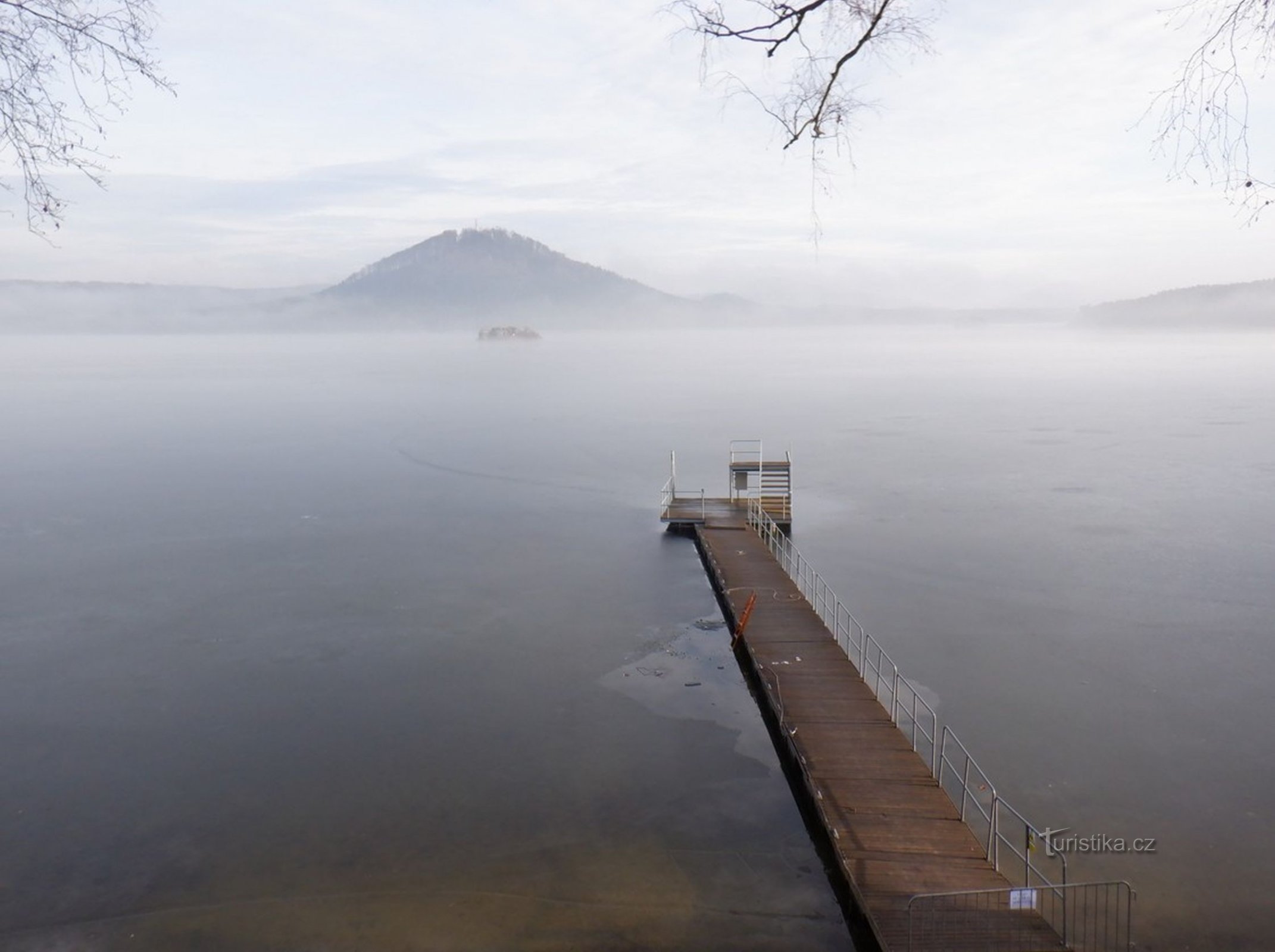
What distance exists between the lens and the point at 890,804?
10766mm

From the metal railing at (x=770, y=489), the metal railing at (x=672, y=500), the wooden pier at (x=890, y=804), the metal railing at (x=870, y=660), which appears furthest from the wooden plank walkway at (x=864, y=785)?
the metal railing at (x=770, y=489)

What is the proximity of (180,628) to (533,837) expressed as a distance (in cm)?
1035

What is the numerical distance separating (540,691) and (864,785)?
5.98 metres

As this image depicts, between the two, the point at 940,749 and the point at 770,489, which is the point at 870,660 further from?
the point at 770,489

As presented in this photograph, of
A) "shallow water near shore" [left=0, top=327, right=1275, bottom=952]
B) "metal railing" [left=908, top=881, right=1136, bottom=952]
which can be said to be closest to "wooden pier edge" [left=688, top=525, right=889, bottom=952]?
"shallow water near shore" [left=0, top=327, right=1275, bottom=952]

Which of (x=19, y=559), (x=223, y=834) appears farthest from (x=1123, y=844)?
(x=19, y=559)

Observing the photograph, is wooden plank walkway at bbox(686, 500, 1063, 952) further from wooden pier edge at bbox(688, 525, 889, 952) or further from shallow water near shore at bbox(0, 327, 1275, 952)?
shallow water near shore at bbox(0, 327, 1275, 952)

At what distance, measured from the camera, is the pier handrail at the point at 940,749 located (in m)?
10.6

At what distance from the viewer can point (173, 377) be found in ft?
323

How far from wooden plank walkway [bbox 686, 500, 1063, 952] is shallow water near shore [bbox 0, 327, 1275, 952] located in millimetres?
779

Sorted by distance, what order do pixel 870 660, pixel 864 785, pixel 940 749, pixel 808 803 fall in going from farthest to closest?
1. pixel 870 660
2. pixel 940 749
3. pixel 808 803
4. pixel 864 785

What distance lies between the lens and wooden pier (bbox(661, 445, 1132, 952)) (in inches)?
346

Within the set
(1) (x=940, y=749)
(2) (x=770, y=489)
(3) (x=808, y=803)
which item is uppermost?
(2) (x=770, y=489)

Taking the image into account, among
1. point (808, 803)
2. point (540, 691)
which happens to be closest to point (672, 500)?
point (540, 691)
